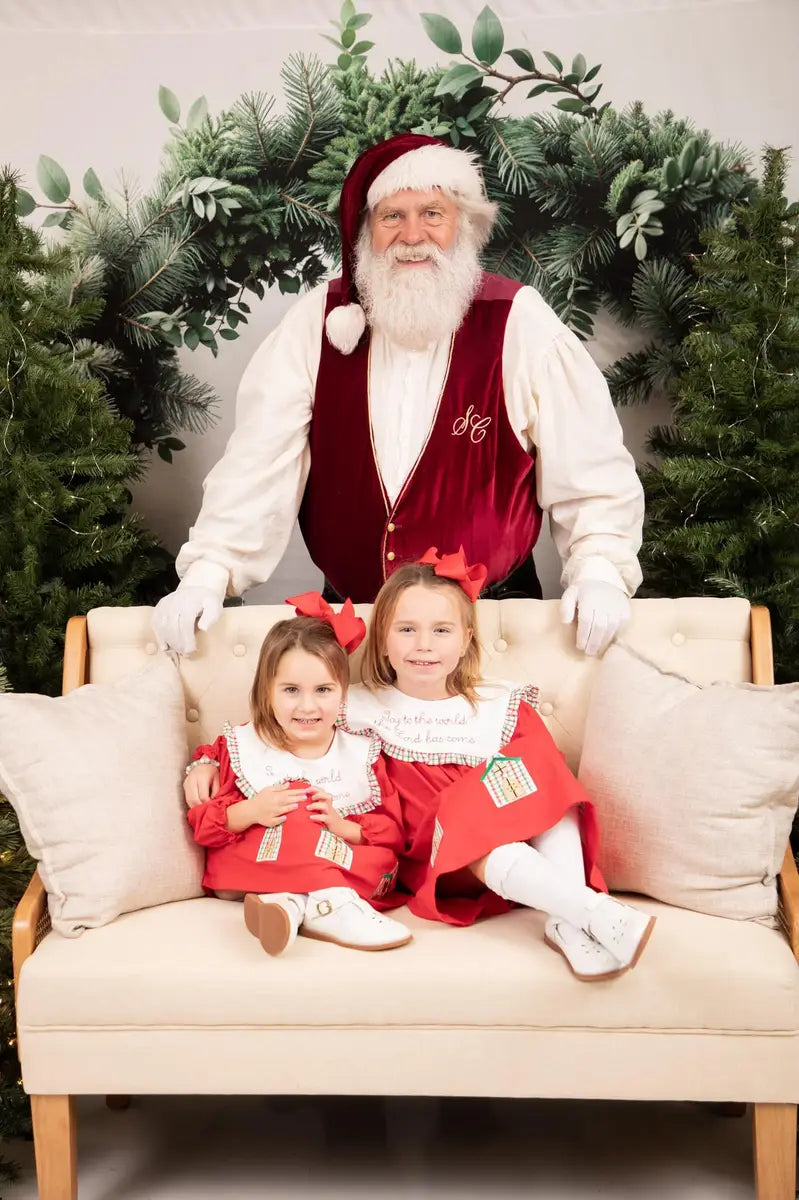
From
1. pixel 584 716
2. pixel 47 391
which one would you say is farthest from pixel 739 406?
pixel 47 391

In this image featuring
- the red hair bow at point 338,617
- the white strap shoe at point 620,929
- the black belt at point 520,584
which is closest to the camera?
the white strap shoe at point 620,929

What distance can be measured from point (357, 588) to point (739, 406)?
1.05m

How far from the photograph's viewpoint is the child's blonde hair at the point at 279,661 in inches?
87.0

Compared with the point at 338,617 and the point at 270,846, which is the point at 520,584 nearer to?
the point at 338,617

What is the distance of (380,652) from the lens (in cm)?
234

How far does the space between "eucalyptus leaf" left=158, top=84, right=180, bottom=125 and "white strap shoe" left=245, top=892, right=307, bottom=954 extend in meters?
2.43

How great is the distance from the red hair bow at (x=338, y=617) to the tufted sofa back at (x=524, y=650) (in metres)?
0.19

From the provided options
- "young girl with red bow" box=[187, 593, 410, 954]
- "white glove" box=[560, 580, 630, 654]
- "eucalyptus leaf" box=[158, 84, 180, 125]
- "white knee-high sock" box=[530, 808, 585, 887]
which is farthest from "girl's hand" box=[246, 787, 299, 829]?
"eucalyptus leaf" box=[158, 84, 180, 125]

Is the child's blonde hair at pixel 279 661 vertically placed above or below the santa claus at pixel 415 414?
below

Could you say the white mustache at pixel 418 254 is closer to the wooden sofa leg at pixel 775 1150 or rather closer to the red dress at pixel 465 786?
the red dress at pixel 465 786

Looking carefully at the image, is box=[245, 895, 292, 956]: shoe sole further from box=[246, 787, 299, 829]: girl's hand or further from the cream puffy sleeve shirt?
the cream puffy sleeve shirt

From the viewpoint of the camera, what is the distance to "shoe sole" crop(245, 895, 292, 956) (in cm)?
186

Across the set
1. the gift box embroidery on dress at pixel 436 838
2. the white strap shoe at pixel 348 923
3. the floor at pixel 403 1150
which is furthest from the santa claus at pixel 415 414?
the floor at pixel 403 1150

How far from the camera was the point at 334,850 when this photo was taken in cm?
209
